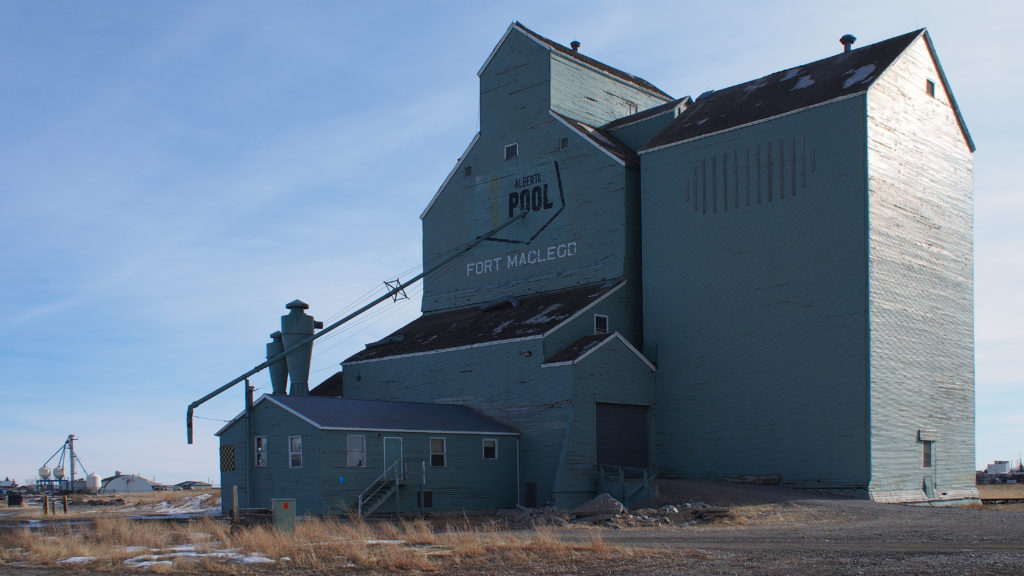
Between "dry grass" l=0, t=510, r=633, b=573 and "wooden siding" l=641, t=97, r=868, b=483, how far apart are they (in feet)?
39.8

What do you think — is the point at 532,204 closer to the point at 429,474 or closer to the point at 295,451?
the point at 429,474

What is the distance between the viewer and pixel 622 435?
38344mm

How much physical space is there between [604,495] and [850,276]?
11243 mm

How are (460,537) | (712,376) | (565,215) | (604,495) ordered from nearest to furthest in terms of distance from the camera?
(460,537) → (604,495) → (712,376) → (565,215)

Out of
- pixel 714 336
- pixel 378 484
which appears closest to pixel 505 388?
pixel 378 484

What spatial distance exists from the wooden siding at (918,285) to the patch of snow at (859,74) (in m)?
0.62

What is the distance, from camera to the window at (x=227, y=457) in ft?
123

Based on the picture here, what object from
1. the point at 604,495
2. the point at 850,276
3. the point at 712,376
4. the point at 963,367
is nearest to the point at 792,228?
the point at 850,276

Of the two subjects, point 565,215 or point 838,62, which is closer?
point 838,62

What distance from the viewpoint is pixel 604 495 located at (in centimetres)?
3253

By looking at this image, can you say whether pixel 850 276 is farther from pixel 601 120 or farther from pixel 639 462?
pixel 601 120

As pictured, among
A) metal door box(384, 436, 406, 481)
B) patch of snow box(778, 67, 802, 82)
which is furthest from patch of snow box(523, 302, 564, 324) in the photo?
patch of snow box(778, 67, 802, 82)

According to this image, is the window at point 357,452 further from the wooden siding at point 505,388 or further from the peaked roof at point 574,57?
the peaked roof at point 574,57

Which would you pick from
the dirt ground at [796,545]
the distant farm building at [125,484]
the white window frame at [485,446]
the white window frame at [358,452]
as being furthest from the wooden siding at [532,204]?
the distant farm building at [125,484]
